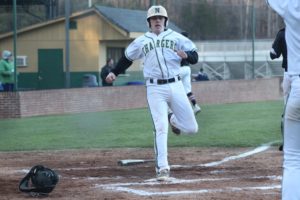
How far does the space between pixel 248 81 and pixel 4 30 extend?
11976mm

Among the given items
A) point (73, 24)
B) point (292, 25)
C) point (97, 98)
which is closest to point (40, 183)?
point (292, 25)

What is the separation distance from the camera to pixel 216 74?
3209 cm

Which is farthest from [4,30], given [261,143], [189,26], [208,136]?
[261,143]

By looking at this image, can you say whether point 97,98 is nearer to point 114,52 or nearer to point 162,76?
point 114,52

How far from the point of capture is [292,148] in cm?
503

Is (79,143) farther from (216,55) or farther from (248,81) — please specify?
(216,55)

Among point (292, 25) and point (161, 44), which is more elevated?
point (292, 25)

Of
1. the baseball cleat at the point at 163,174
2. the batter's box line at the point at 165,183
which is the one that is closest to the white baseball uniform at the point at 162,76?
the baseball cleat at the point at 163,174

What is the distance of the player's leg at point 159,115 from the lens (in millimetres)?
8531

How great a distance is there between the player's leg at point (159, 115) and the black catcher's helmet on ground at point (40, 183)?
1.61m

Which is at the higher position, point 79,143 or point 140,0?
point 140,0

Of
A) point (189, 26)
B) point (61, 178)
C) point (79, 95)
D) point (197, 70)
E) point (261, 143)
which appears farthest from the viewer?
point (197, 70)

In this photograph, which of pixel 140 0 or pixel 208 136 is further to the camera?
pixel 140 0

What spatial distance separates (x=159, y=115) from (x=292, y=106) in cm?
379
